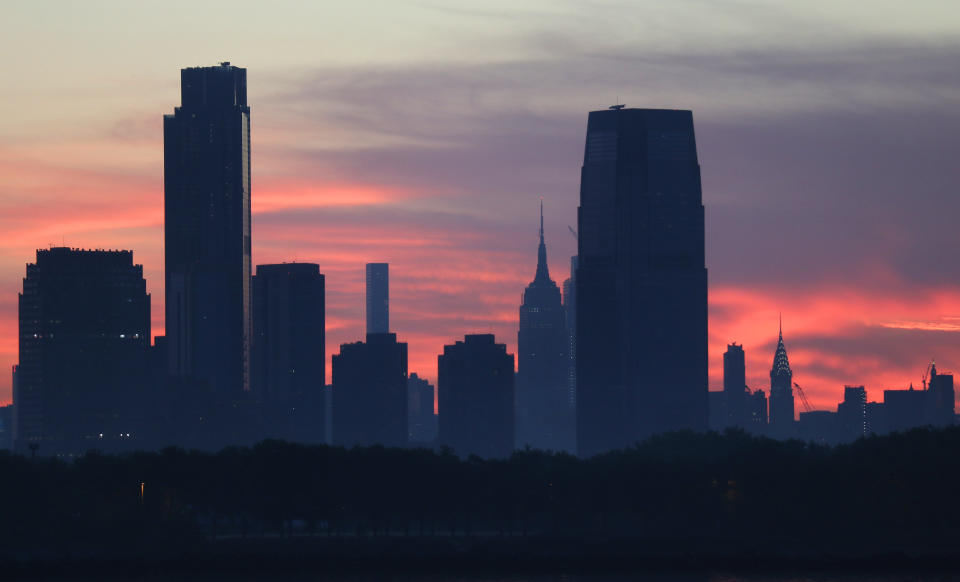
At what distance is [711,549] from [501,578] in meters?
29.7

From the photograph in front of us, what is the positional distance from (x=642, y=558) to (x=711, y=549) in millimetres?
9470

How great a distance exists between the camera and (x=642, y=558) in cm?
18825

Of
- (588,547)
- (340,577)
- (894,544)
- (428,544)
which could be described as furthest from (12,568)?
(894,544)

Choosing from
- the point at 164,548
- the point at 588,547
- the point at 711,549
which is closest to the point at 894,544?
the point at 711,549

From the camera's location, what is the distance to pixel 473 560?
18875 centimetres

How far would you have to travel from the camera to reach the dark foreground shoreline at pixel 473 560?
177250mm

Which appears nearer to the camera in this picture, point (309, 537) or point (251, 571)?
point (251, 571)

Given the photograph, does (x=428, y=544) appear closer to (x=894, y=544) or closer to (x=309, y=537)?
(x=309, y=537)

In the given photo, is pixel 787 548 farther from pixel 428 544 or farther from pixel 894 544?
pixel 428 544

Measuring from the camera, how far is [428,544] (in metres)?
196

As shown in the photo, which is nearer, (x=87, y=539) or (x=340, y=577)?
(x=340, y=577)

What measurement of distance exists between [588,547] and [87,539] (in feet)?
184

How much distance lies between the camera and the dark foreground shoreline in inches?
6978

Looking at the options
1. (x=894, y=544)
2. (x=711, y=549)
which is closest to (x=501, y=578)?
(x=711, y=549)
